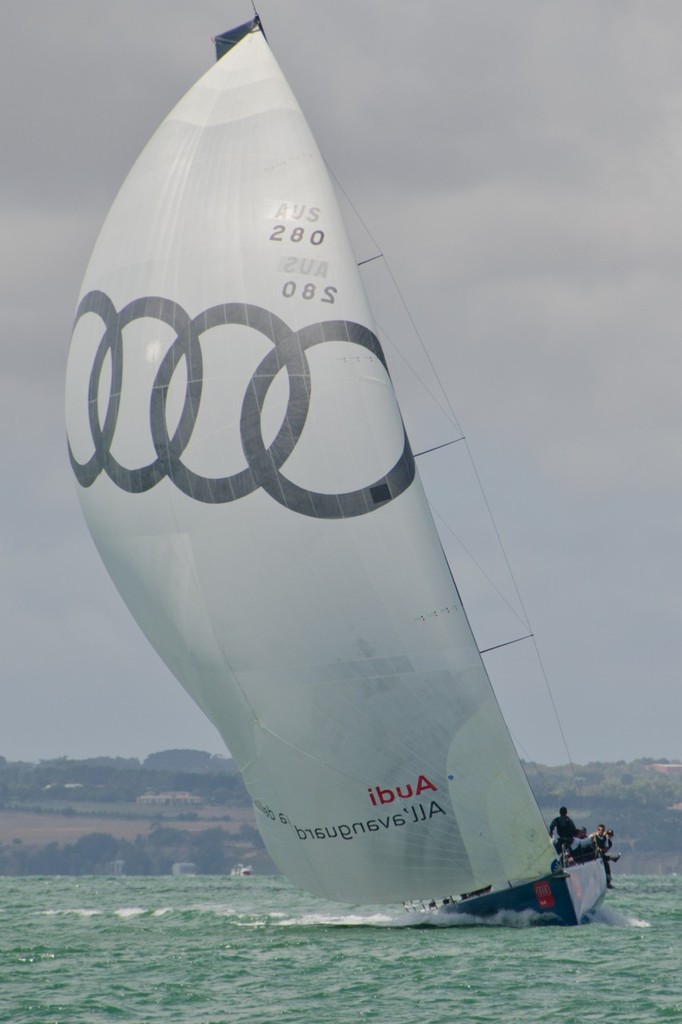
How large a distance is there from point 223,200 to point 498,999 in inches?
445

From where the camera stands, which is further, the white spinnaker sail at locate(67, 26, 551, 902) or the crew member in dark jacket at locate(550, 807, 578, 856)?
the crew member in dark jacket at locate(550, 807, 578, 856)

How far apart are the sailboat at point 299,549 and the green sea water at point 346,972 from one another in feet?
3.69

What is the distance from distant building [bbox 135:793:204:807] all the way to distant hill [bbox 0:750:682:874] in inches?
3.1

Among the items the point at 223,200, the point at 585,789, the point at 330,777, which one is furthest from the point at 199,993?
the point at 585,789

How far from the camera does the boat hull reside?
24.4 meters

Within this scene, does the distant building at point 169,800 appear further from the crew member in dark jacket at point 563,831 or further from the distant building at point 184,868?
the crew member in dark jacket at point 563,831

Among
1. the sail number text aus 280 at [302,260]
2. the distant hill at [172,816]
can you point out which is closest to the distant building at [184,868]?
the distant hill at [172,816]

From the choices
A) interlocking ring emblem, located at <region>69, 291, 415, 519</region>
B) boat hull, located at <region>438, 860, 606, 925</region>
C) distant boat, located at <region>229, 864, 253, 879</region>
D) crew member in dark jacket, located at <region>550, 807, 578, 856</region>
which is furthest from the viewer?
distant boat, located at <region>229, 864, 253, 879</region>

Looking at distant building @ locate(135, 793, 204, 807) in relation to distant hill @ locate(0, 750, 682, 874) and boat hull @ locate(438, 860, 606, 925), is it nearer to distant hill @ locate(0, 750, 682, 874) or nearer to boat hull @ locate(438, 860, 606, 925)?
distant hill @ locate(0, 750, 682, 874)

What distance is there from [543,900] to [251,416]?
7.51 metres

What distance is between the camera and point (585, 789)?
392 ft

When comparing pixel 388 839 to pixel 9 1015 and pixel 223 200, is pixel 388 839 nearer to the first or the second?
pixel 9 1015

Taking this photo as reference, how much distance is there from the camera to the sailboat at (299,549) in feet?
77.3

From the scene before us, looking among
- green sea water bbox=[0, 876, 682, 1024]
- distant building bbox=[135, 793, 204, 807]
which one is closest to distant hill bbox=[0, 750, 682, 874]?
distant building bbox=[135, 793, 204, 807]
